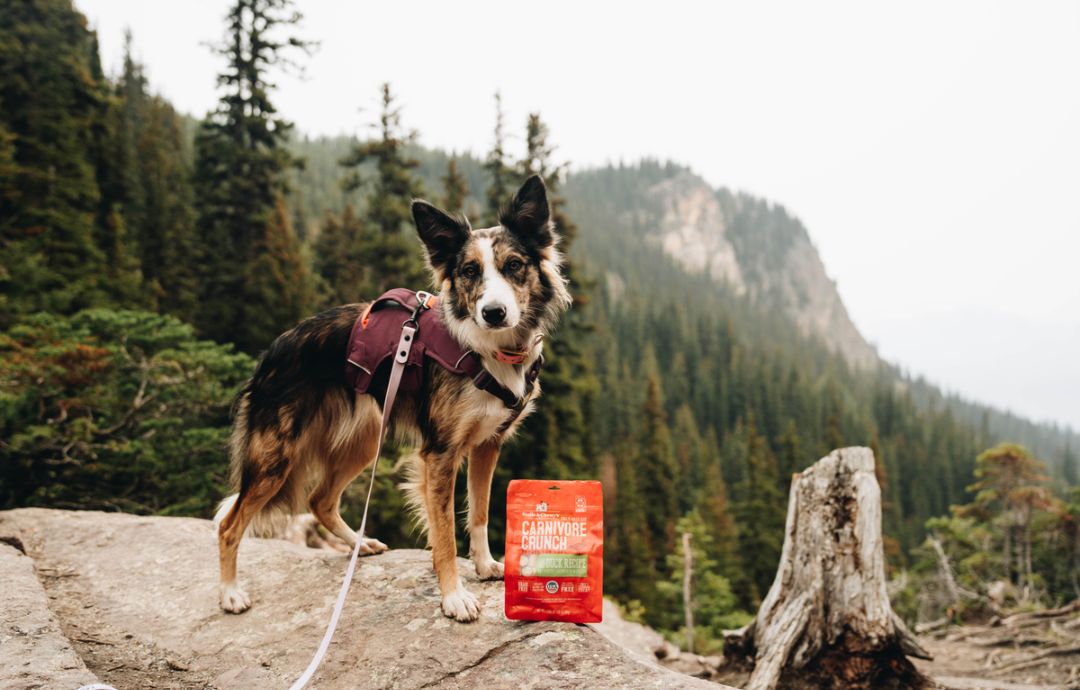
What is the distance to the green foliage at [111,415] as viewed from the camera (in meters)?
10.2

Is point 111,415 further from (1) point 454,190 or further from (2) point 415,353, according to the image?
(1) point 454,190

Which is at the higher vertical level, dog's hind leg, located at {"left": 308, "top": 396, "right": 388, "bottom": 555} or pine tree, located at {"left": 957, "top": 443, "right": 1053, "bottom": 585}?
dog's hind leg, located at {"left": 308, "top": 396, "right": 388, "bottom": 555}

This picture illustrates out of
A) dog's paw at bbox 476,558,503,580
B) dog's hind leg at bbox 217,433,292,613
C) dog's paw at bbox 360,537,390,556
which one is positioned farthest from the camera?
dog's paw at bbox 360,537,390,556

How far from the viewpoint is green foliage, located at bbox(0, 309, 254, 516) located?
10242mm

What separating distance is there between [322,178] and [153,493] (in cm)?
11045

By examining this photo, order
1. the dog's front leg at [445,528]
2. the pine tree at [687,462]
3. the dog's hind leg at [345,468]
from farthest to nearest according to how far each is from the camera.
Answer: the pine tree at [687,462] < the dog's hind leg at [345,468] < the dog's front leg at [445,528]

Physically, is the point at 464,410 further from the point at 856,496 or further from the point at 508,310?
the point at 856,496

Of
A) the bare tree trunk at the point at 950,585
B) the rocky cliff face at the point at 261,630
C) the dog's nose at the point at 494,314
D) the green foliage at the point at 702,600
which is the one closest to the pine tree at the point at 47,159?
the rocky cliff face at the point at 261,630

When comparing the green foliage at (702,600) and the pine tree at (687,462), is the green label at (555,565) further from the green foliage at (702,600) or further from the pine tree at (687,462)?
the pine tree at (687,462)

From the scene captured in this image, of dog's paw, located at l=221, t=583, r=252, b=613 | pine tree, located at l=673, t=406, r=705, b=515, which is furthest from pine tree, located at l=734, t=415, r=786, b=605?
dog's paw, located at l=221, t=583, r=252, b=613

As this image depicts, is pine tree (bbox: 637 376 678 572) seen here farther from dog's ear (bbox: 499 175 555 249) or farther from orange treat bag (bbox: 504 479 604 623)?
dog's ear (bbox: 499 175 555 249)

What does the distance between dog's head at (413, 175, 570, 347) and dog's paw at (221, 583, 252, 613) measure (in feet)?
7.85

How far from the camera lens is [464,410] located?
12.7 ft

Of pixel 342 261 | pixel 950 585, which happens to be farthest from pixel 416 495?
pixel 342 261
